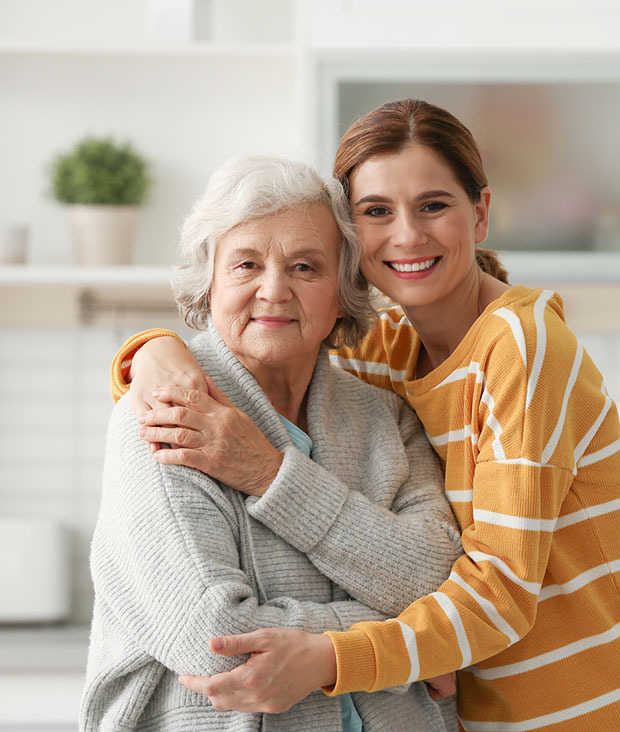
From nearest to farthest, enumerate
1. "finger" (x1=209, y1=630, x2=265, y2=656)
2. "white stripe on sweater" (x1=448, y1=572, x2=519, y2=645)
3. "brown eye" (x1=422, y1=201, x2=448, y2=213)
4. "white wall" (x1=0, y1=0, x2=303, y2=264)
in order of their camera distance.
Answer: "finger" (x1=209, y1=630, x2=265, y2=656) → "white stripe on sweater" (x1=448, y1=572, x2=519, y2=645) → "brown eye" (x1=422, y1=201, x2=448, y2=213) → "white wall" (x1=0, y1=0, x2=303, y2=264)

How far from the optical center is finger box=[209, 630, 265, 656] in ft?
3.25

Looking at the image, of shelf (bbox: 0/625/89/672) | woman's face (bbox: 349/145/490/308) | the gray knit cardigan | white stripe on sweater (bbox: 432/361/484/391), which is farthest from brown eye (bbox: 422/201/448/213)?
shelf (bbox: 0/625/89/672)

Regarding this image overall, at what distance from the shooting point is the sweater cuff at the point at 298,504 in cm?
110

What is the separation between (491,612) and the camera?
1098 millimetres

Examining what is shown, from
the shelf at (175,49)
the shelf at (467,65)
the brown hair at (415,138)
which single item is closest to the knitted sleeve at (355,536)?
the brown hair at (415,138)

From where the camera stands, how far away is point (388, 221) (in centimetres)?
131

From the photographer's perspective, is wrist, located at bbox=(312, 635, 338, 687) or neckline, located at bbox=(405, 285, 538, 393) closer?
wrist, located at bbox=(312, 635, 338, 687)

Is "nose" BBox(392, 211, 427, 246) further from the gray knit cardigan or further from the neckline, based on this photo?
the gray knit cardigan

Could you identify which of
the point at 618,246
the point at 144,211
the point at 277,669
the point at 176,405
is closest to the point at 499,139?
the point at 618,246

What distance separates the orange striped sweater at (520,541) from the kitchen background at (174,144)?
1.08 meters

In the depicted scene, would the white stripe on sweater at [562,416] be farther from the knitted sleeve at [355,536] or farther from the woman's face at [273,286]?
the woman's face at [273,286]

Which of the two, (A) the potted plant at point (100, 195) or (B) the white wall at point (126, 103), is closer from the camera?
(A) the potted plant at point (100, 195)

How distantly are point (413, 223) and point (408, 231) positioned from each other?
17 millimetres

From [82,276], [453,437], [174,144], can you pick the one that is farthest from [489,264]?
[174,144]
